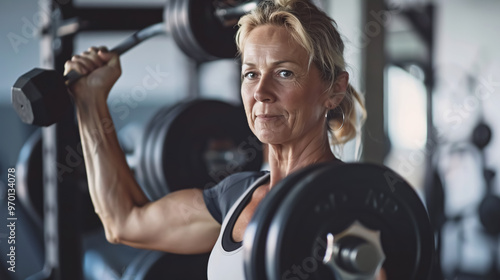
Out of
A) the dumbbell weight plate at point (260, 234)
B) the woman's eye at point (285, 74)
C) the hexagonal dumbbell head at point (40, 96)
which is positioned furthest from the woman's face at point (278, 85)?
the hexagonal dumbbell head at point (40, 96)

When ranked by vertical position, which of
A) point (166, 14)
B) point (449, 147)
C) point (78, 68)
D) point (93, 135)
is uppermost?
point (166, 14)

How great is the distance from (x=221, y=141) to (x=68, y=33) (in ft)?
1.92

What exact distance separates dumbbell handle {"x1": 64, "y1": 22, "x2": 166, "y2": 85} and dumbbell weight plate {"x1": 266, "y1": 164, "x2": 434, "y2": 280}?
30.2 inches

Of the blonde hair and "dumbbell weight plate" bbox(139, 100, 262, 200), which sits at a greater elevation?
the blonde hair

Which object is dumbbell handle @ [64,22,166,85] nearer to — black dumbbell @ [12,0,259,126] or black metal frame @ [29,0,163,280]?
black dumbbell @ [12,0,259,126]

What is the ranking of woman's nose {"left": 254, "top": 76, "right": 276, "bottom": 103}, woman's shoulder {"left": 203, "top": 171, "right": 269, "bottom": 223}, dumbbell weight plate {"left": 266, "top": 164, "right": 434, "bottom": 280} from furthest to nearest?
woman's shoulder {"left": 203, "top": 171, "right": 269, "bottom": 223}
woman's nose {"left": 254, "top": 76, "right": 276, "bottom": 103}
dumbbell weight plate {"left": 266, "top": 164, "right": 434, "bottom": 280}

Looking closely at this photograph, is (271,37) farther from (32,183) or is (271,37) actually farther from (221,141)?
(32,183)

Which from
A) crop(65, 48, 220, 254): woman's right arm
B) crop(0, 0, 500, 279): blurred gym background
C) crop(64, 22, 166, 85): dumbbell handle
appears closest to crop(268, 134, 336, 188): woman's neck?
crop(65, 48, 220, 254): woman's right arm

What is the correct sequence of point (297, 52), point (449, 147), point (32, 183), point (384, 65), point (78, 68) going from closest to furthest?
point (297, 52)
point (78, 68)
point (32, 183)
point (384, 65)
point (449, 147)

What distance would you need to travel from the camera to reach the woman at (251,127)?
1.06 m

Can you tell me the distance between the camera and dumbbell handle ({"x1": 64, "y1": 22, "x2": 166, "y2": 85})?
4.27ft

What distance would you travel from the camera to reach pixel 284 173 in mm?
1160

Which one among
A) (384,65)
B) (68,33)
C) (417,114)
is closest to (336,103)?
(68,33)

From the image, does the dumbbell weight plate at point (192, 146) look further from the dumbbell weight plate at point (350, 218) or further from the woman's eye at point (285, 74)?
the dumbbell weight plate at point (350, 218)
